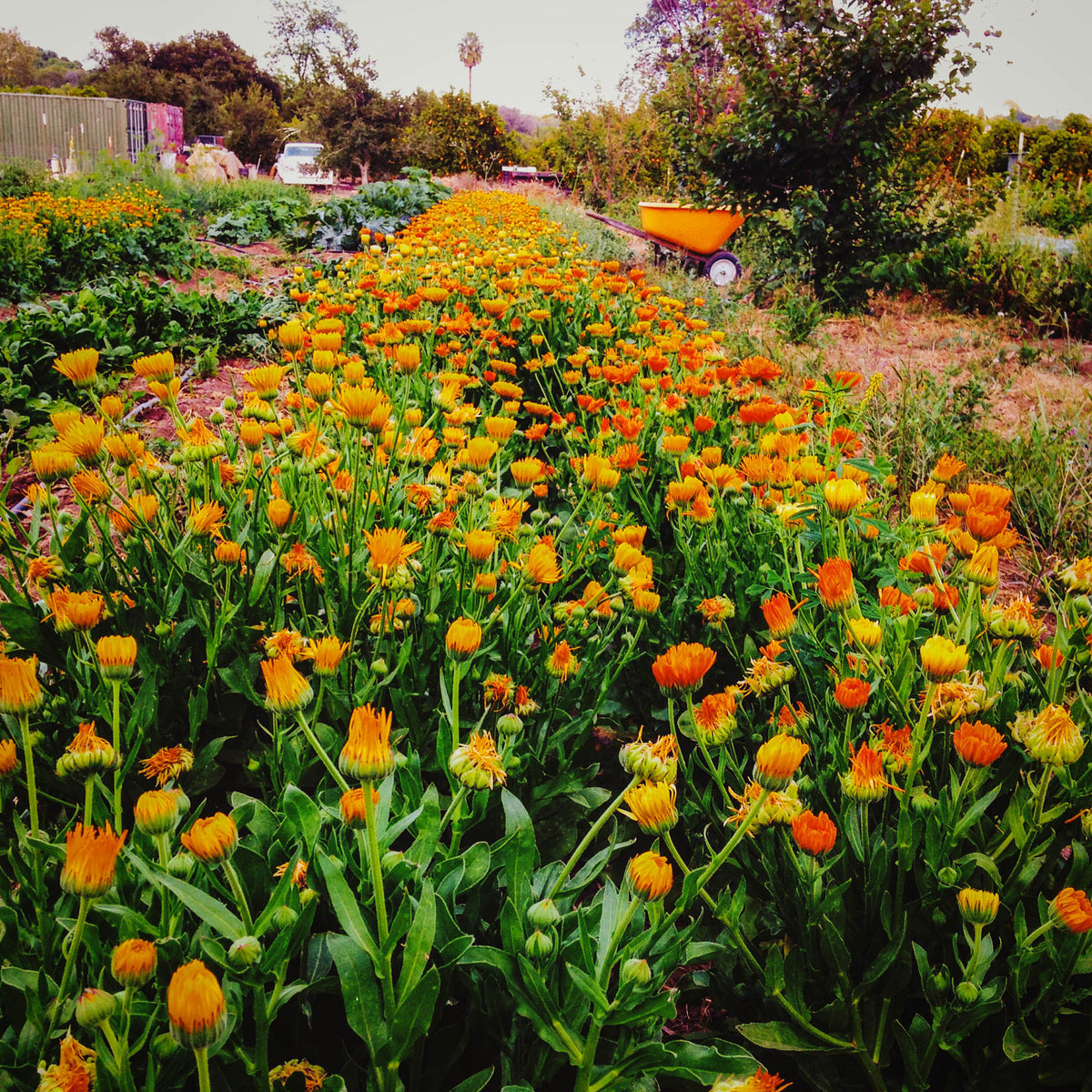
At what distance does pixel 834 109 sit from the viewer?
6.69 m

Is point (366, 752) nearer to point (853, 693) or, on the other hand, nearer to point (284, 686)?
point (284, 686)

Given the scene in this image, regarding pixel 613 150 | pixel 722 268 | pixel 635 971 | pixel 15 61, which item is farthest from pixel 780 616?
pixel 15 61

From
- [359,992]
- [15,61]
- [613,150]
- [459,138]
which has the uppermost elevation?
[15,61]

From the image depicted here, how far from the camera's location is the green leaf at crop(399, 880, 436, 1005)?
782mm

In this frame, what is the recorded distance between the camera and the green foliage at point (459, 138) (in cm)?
2148

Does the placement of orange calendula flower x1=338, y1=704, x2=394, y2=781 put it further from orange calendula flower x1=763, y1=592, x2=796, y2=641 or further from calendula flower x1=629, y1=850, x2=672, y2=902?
orange calendula flower x1=763, y1=592, x2=796, y2=641

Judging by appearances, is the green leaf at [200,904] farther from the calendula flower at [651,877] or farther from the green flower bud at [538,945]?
the calendula flower at [651,877]

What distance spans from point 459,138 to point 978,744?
79.1ft

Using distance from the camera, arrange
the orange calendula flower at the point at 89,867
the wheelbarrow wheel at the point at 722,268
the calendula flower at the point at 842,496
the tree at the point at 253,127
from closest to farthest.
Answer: the orange calendula flower at the point at 89,867, the calendula flower at the point at 842,496, the wheelbarrow wheel at the point at 722,268, the tree at the point at 253,127

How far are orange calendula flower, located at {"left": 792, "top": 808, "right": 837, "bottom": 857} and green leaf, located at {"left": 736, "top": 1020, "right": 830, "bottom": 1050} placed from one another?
30 centimetres

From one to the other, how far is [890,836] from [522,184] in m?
21.5

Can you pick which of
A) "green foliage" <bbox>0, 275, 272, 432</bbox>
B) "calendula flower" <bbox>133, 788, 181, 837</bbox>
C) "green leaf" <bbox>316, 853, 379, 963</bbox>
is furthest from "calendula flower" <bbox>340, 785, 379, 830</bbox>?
"green foliage" <bbox>0, 275, 272, 432</bbox>

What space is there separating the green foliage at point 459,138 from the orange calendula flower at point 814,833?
2325cm

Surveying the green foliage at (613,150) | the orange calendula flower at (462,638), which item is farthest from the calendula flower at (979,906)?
the green foliage at (613,150)
